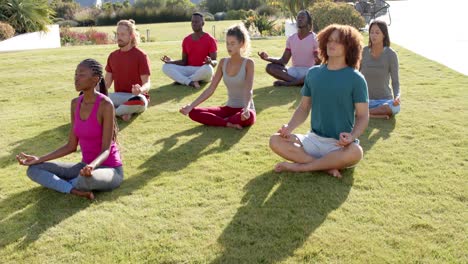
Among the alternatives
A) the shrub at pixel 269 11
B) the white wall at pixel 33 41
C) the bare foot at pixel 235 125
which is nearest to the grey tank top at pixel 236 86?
the bare foot at pixel 235 125

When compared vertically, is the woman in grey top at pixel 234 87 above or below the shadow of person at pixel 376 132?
above

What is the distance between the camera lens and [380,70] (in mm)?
6898

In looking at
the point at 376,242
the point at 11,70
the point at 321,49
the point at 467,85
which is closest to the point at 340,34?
the point at 321,49

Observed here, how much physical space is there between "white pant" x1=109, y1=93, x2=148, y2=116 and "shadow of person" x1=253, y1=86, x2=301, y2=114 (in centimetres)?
166

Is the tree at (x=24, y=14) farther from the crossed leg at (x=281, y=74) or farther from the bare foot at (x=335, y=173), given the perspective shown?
the bare foot at (x=335, y=173)

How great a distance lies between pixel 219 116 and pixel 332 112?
2271 mm

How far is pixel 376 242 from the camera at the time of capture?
3.67m

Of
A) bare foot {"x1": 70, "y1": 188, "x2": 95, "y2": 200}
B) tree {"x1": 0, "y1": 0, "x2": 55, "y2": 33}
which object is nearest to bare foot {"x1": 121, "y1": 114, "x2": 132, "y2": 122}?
bare foot {"x1": 70, "y1": 188, "x2": 95, "y2": 200}

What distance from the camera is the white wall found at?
16.0 metres

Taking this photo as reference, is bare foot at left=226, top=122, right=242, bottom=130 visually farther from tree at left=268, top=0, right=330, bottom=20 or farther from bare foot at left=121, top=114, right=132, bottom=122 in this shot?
tree at left=268, top=0, right=330, bottom=20

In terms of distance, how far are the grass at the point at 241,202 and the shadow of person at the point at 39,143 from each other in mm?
24

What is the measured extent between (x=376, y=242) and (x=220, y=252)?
111cm

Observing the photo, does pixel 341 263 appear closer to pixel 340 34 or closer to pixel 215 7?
pixel 340 34

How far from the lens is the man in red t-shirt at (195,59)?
9141 millimetres
